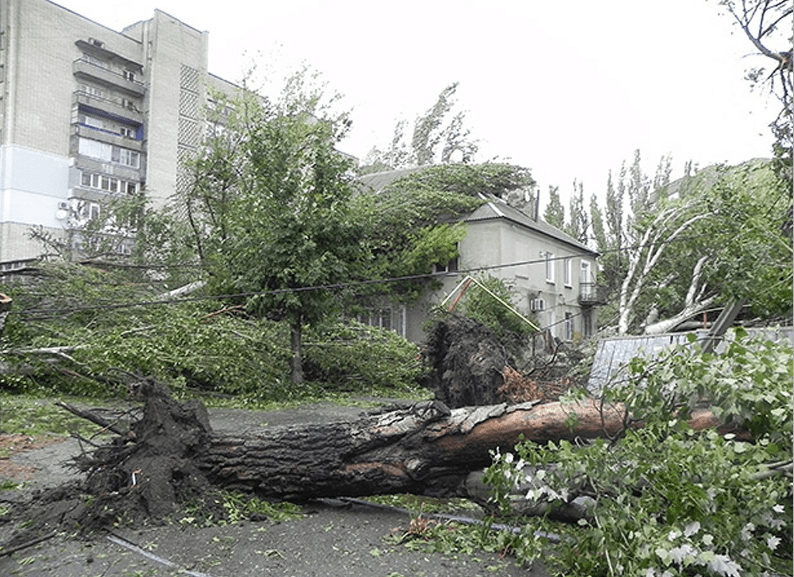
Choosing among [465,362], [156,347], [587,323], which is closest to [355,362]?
[156,347]

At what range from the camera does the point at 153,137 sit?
53.7 ft

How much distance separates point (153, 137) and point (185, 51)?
7852mm

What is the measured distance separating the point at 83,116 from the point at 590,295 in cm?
1912

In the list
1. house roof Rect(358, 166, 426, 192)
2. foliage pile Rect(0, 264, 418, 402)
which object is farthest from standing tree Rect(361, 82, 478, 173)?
foliage pile Rect(0, 264, 418, 402)

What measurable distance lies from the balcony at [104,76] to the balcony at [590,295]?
50.0 feet

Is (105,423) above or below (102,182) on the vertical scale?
below

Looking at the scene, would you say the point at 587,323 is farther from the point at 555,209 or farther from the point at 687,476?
the point at 687,476

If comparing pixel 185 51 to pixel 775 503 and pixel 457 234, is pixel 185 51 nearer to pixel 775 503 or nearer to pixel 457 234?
pixel 457 234

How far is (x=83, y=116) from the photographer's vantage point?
66.5 feet

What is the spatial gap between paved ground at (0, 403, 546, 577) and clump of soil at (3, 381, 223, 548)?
0.15 m

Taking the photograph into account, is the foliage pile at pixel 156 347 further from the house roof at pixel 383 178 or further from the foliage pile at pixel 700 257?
the house roof at pixel 383 178

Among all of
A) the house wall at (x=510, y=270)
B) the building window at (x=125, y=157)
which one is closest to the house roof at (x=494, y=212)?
the house wall at (x=510, y=270)

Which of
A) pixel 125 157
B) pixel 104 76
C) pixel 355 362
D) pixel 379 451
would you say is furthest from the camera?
pixel 125 157

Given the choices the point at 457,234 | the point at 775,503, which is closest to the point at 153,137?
the point at 457,234
